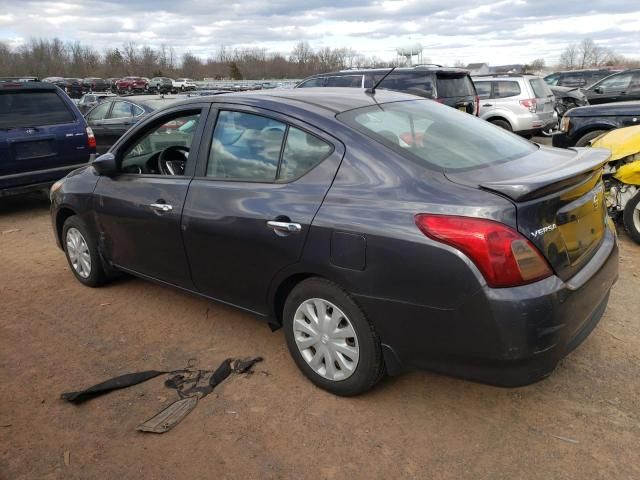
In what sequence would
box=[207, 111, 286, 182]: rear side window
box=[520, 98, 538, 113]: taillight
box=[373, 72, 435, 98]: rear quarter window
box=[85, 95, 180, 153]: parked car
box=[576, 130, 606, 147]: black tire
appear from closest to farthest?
box=[207, 111, 286, 182]: rear side window < box=[576, 130, 606, 147]: black tire < box=[373, 72, 435, 98]: rear quarter window < box=[85, 95, 180, 153]: parked car < box=[520, 98, 538, 113]: taillight

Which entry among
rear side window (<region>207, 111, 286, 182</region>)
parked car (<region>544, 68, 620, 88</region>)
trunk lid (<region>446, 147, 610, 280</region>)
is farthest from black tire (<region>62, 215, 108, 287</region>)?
parked car (<region>544, 68, 620, 88</region>)

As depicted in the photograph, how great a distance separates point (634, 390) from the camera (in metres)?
2.99

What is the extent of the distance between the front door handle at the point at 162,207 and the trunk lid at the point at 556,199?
1894 millimetres

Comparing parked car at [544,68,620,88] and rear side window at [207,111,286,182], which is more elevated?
parked car at [544,68,620,88]

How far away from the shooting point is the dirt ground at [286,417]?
100 inches

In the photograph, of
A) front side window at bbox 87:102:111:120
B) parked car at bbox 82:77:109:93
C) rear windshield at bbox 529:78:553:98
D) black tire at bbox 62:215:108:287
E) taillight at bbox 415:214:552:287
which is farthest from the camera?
parked car at bbox 82:77:109:93

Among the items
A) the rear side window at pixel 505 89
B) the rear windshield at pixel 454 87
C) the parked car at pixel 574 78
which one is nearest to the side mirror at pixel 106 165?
the rear windshield at pixel 454 87

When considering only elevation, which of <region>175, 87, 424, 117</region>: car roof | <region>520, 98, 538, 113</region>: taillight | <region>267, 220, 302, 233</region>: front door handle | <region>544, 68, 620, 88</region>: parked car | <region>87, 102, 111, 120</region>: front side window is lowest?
<region>267, 220, 302, 233</region>: front door handle

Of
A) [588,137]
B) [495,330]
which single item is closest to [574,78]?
[588,137]

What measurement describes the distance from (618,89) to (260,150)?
1536 centimetres

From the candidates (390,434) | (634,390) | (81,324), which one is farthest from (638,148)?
(81,324)

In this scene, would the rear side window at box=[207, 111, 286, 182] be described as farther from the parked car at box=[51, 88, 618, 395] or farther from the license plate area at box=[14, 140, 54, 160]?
the license plate area at box=[14, 140, 54, 160]

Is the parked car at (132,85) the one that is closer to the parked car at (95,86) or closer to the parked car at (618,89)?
the parked car at (95,86)

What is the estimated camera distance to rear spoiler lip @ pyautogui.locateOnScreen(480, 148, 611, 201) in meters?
2.42
